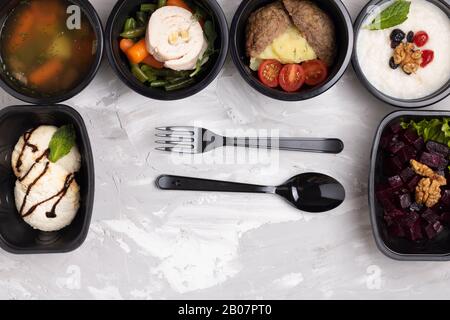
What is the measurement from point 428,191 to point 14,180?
5.62 feet

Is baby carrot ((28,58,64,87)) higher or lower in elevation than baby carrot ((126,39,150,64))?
lower

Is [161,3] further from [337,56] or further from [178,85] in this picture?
[337,56]

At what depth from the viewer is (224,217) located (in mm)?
2545

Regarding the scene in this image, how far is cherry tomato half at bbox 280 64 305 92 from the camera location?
2.37 meters

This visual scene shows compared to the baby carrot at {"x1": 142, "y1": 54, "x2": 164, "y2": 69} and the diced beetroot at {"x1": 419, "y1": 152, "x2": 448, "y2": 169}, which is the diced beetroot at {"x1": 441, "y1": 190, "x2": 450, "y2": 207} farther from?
the baby carrot at {"x1": 142, "y1": 54, "x2": 164, "y2": 69}

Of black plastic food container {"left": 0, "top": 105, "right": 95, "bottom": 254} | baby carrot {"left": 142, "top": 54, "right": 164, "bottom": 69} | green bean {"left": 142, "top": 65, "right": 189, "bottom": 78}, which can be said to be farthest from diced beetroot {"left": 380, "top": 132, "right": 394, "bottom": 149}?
black plastic food container {"left": 0, "top": 105, "right": 95, "bottom": 254}

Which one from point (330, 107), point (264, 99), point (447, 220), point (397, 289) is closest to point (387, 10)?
point (330, 107)

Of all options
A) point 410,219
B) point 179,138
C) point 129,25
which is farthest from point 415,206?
point 129,25

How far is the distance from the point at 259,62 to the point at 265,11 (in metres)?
0.21

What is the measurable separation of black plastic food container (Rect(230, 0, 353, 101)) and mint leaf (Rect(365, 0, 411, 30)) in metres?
0.14

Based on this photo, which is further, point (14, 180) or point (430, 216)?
point (14, 180)

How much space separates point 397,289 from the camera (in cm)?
255

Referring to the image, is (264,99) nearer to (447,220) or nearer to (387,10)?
Result: (387,10)

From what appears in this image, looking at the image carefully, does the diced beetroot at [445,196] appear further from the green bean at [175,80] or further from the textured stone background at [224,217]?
the green bean at [175,80]
